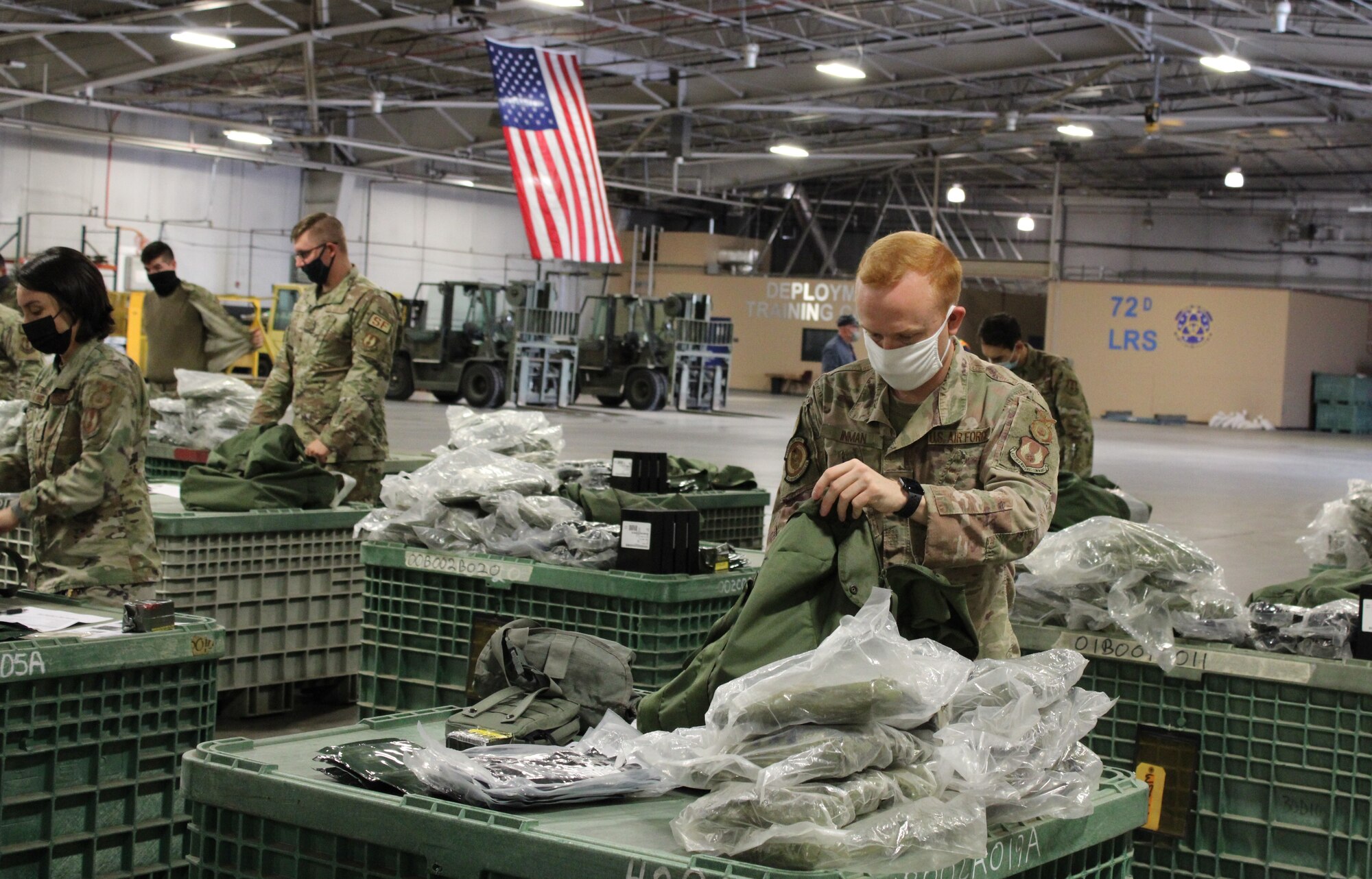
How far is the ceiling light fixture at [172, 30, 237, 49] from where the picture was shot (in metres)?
16.9

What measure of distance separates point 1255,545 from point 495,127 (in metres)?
17.2

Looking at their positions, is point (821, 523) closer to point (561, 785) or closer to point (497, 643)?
point (561, 785)

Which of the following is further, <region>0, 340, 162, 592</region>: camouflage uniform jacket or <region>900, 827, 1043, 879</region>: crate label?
<region>0, 340, 162, 592</region>: camouflage uniform jacket

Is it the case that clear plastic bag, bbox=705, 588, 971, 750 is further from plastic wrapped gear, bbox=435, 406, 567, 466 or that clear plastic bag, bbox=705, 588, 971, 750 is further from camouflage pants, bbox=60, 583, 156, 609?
plastic wrapped gear, bbox=435, 406, 567, 466

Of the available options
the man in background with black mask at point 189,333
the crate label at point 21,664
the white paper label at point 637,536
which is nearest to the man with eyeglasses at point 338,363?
the white paper label at point 637,536

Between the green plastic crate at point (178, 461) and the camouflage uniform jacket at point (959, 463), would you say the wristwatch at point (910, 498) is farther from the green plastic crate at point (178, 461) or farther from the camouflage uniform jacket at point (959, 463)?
the green plastic crate at point (178, 461)

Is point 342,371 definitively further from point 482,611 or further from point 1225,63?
point 1225,63

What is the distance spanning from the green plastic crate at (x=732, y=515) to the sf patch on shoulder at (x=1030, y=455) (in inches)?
122

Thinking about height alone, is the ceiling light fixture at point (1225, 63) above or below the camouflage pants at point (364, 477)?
above

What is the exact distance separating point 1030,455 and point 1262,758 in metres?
Result: 1.27

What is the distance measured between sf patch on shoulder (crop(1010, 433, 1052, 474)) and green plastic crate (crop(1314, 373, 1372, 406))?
3030 centimetres

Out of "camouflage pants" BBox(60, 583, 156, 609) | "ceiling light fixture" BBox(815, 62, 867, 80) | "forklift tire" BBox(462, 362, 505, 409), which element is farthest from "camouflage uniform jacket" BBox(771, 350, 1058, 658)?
"forklift tire" BBox(462, 362, 505, 409)

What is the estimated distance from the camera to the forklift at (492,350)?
22.1m

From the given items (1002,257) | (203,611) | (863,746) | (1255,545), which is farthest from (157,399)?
(1002,257)
